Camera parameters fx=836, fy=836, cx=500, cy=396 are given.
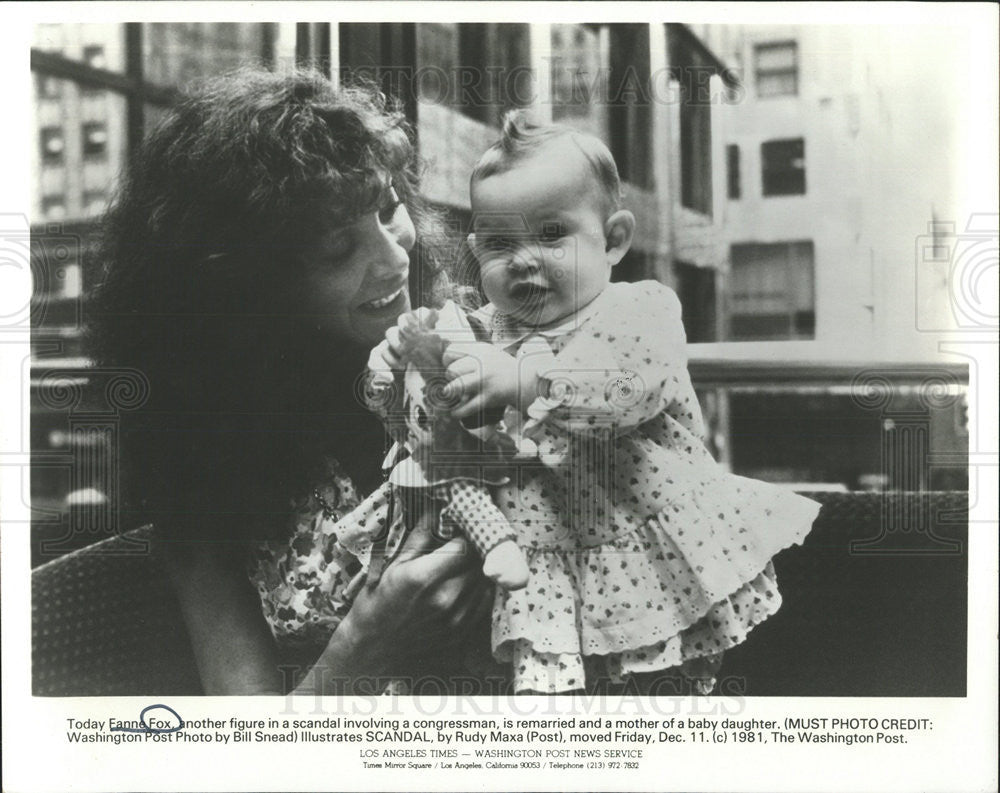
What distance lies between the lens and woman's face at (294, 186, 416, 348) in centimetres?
150

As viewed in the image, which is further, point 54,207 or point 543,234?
point 54,207

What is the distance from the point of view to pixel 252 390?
1.52 metres

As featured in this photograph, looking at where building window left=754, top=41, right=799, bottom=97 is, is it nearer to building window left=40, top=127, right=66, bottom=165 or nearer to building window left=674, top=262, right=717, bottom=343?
building window left=674, top=262, right=717, bottom=343

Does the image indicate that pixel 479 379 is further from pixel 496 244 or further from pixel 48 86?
pixel 48 86

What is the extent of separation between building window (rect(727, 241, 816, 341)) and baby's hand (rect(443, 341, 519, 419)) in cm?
41

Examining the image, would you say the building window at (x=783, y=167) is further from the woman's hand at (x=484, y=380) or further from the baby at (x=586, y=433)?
the woman's hand at (x=484, y=380)

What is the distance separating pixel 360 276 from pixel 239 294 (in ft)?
0.73

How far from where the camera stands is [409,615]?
1.51 m

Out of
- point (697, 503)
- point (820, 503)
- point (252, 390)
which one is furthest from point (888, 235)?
point (252, 390)

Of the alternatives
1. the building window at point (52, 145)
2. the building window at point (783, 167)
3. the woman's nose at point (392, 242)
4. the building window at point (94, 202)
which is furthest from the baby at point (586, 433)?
the building window at point (52, 145)

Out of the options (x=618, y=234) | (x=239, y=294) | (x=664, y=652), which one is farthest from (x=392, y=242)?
(x=664, y=652)

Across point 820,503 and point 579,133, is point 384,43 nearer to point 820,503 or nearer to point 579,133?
point 579,133

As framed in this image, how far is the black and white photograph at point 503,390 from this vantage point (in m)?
1.48

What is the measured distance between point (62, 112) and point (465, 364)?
89 cm
